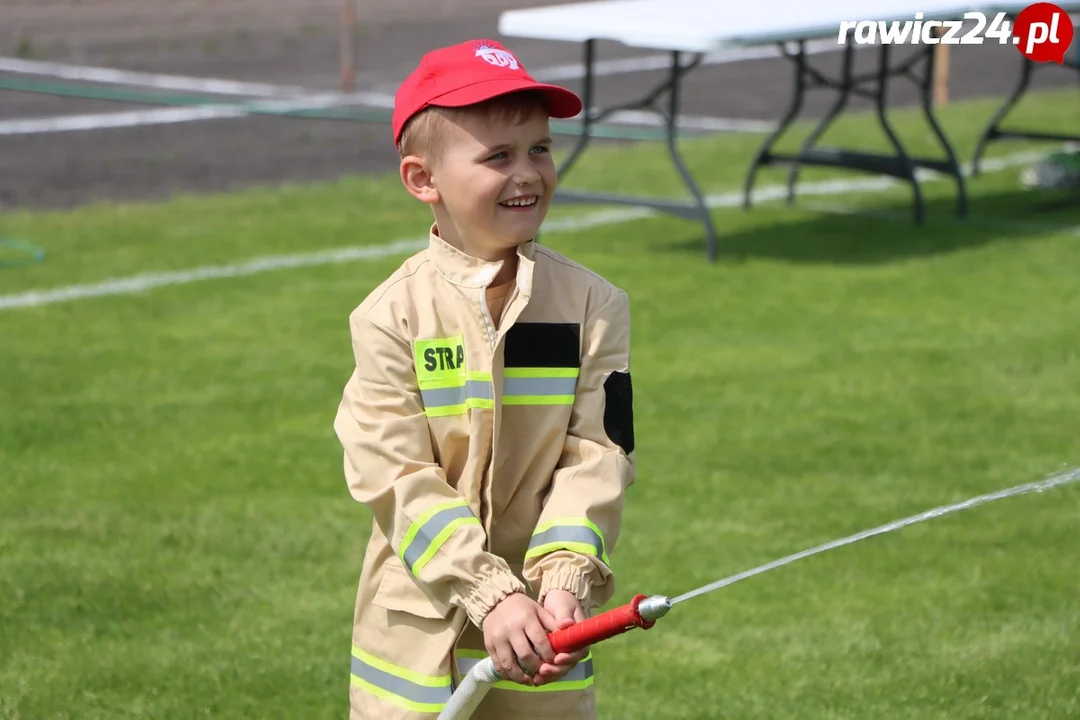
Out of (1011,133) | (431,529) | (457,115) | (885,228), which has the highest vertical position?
(457,115)

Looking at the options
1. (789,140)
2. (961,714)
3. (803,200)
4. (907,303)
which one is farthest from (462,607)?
(789,140)

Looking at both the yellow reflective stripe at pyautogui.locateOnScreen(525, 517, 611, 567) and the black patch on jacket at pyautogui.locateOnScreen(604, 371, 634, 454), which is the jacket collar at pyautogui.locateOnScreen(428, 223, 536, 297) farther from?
the yellow reflective stripe at pyautogui.locateOnScreen(525, 517, 611, 567)

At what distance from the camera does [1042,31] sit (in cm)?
1116

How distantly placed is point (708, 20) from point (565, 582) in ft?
23.6

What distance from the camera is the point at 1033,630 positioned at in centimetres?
468

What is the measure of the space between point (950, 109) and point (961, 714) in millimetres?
12234

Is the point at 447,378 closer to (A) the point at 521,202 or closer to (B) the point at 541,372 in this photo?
(B) the point at 541,372

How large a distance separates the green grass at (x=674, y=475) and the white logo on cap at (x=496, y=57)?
195cm

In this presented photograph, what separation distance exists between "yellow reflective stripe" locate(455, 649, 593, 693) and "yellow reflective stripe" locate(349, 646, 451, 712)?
8cm

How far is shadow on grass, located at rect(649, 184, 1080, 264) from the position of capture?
994 cm

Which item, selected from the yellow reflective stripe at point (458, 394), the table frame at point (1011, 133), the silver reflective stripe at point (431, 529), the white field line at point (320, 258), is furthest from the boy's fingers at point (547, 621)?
the table frame at point (1011, 133)

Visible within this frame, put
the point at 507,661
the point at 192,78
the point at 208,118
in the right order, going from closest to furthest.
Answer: the point at 507,661 < the point at 208,118 < the point at 192,78

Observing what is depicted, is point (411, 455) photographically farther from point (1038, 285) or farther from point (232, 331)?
point (1038, 285)

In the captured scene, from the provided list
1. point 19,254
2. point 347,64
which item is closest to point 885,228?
point 19,254
